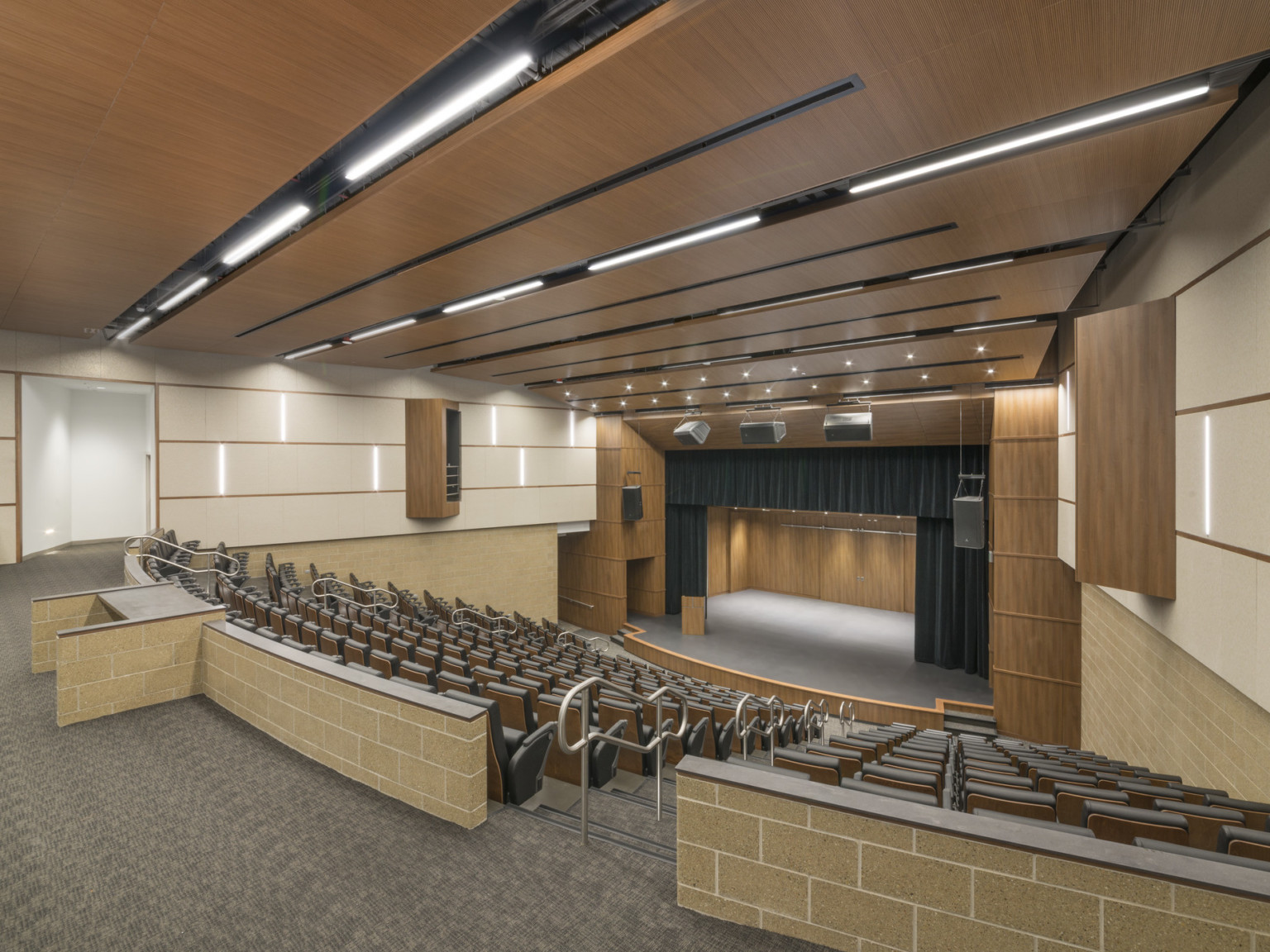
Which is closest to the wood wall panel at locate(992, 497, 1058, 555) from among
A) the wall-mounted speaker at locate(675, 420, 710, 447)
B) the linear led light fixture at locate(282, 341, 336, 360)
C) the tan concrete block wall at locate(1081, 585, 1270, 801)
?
the tan concrete block wall at locate(1081, 585, 1270, 801)

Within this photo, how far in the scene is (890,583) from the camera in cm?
1798

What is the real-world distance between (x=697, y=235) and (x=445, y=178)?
2121 mm

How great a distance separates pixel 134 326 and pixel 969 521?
42.4 ft

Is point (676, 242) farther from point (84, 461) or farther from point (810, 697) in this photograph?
point (84, 461)

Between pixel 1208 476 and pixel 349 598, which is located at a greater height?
pixel 1208 476

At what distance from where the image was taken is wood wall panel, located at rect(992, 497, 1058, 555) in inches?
365

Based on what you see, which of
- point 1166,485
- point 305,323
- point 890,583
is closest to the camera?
point 1166,485

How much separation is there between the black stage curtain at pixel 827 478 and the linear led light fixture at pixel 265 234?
1257 cm

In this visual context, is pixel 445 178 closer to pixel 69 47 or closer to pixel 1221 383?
pixel 69 47

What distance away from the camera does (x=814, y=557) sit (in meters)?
19.8

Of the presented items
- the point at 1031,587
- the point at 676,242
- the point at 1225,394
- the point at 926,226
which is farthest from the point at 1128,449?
the point at 1031,587

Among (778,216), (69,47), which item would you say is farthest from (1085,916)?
(69,47)

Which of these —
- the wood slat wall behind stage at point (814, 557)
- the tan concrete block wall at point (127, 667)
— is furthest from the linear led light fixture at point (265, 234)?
the wood slat wall behind stage at point (814, 557)

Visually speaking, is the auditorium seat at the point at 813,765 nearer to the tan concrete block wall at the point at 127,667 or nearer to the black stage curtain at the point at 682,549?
the tan concrete block wall at the point at 127,667
